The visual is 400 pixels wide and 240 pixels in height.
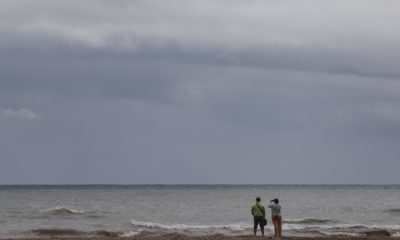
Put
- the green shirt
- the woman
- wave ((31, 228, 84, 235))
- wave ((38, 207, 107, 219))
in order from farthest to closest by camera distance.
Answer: wave ((38, 207, 107, 219)) → wave ((31, 228, 84, 235)) → the green shirt → the woman

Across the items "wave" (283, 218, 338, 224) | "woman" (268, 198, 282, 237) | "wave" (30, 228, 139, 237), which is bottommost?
"wave" (30, 228, 139, 237)

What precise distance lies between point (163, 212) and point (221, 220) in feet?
29.0

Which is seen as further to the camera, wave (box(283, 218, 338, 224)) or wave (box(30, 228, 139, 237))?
wave (box(283, 218, 338, 224))

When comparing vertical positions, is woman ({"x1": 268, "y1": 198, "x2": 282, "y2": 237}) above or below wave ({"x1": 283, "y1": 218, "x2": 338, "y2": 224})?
above

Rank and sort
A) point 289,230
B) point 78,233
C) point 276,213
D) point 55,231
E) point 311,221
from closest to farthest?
point 276,213, point 78,233, point 55,231, point 289,230, point 311,221

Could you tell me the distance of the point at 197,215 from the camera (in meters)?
43.7

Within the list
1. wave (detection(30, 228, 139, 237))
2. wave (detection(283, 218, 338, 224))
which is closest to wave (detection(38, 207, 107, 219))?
wave (detection(30, 228, 139, 237))

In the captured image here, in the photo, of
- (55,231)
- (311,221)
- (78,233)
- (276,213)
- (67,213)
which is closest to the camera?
(276,213)

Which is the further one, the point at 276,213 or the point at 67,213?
the point at 67,213

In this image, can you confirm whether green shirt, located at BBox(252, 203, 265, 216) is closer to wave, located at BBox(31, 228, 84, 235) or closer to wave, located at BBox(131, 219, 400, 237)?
wave, located at BBox(131, 219, 400, 237)

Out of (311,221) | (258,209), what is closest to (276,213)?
(258,209)

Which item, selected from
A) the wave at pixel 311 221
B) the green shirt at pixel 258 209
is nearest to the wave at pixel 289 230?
the wave at pixel 311 221

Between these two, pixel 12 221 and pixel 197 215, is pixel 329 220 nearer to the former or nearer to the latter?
pixel 197 215

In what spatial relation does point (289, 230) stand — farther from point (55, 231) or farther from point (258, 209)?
point (55, 231)
